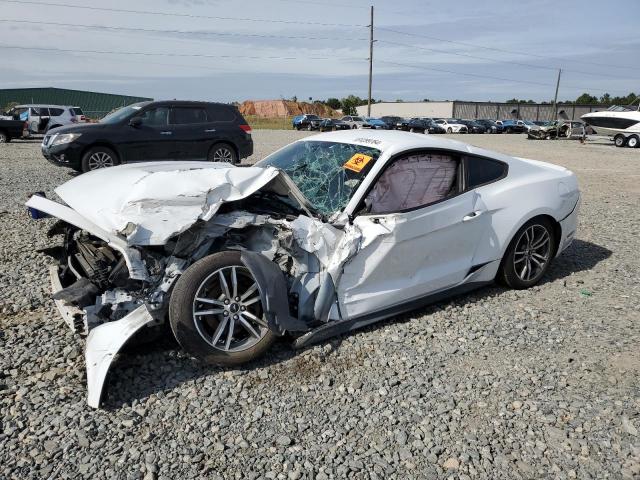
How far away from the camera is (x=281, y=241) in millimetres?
3486

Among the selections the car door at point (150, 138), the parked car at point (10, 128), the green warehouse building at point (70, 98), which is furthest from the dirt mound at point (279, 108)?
the car door at point (150, 138)

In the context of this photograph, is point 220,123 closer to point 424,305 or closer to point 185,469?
point 424,305

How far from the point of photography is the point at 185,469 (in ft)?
8.38

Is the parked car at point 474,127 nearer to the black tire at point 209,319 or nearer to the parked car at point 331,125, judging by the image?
the parked car at point 331,125

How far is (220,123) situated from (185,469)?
10749 millimetres

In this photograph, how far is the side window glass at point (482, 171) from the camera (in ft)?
14.5

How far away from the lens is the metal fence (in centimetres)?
7394

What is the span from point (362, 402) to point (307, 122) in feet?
138

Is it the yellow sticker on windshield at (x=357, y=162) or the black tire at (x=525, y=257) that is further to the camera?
the black tire at (x=525, y=257)

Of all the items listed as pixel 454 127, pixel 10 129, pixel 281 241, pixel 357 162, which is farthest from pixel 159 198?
pixel 454 127

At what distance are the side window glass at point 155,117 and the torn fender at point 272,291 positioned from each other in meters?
9.30

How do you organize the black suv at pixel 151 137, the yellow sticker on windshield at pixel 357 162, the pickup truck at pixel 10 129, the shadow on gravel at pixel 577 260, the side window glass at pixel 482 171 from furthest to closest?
1. the pickup truck at pixel 10 129
2. the black suv at pixel 151 137
3. the shadow on gravel at pixel 577 260
4. the side window glass at pixel 482 171
5. the yellow sticker on windshield at pixel 357 162

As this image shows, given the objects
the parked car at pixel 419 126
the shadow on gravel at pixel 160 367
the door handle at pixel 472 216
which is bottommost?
the parked car at pixel 419 126

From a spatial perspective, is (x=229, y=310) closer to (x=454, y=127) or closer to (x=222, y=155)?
(x=222, y=155)
